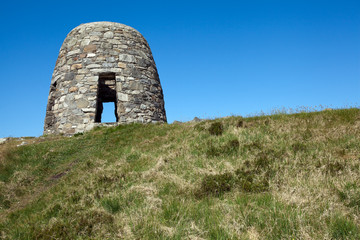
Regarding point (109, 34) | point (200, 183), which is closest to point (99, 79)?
point (109, 34)

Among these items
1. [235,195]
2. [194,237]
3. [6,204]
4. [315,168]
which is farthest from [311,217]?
[6,204]

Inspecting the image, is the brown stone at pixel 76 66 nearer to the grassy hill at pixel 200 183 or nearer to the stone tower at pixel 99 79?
the stone tower at pixel 99 79

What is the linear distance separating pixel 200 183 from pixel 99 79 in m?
11.2

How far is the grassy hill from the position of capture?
154 inches

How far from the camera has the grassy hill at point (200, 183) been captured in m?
3.92

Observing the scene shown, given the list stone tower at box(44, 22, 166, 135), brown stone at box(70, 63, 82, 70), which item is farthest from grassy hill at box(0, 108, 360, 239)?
brown stone at box(70, 63, 82, 70)

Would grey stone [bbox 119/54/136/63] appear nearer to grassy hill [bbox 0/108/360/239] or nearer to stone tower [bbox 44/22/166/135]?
stone tower [bbox 44/22/166/135]

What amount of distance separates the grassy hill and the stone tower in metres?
3.26

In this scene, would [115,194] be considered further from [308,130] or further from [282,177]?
[308,130]

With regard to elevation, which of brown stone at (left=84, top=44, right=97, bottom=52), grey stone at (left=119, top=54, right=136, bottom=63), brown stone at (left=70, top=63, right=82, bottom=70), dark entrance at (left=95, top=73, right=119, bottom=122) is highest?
brown stone at (left=84, top=44, right=97, bottom=52)

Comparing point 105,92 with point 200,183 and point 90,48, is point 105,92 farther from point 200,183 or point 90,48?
point 200,183

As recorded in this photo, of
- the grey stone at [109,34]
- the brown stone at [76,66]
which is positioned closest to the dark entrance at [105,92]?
the brown stone at [76,66]

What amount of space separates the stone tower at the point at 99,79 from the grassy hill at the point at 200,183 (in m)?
3.26

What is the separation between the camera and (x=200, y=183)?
5609 millimetres
